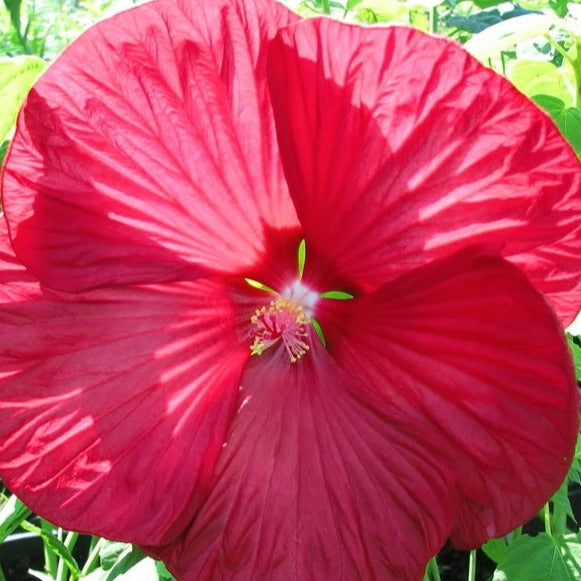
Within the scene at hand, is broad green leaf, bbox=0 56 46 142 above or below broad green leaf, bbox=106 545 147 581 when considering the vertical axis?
above

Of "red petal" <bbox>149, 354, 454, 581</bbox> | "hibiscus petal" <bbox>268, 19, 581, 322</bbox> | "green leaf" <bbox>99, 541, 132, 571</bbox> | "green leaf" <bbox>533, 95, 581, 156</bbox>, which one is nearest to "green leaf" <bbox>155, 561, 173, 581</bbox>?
"green leaf" <bbox>99, 541, 132, 571</bbox>

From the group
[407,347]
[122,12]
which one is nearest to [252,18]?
[122,12]

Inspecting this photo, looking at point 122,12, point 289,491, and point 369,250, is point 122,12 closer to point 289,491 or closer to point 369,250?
point 369,250

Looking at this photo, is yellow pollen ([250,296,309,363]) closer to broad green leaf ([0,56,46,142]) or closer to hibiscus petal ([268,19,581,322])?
hibiscus petal ([268,19,581,322])

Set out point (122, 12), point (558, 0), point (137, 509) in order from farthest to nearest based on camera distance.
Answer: point (558, 0)
point (137, 509)
point (122, 12)

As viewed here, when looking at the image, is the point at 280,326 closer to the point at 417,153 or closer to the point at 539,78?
the point at 417,153
